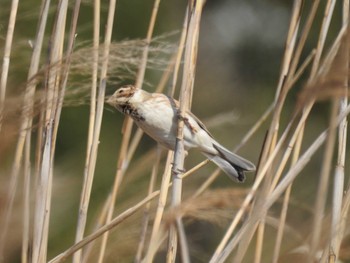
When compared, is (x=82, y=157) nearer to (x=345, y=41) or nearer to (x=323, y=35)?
(x=323, y=35)

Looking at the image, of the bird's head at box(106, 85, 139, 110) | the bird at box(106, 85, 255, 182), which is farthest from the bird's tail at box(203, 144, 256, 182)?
the bird's head at box(106, 85, 139, 110)

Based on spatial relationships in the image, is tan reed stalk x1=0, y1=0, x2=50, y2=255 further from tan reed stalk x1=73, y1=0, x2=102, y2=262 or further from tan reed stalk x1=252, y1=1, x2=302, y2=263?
tan reed stalk x1=252, y1=1, x2=302, y2=263

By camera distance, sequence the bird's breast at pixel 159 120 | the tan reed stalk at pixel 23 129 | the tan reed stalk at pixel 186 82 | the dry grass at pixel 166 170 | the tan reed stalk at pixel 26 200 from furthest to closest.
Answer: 1. the bird's breast at pixel 159 120
2. the tan reed stalk at pixel 26 200
3. the tan reed stalk at pixel 186 82
4. the tan reed stalk at pixel 23 129
5. the dry grass at pixel 166 170

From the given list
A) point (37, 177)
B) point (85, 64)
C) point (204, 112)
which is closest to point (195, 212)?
point (85, 64)

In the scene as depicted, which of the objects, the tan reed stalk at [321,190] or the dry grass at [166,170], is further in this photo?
the dry grass at [166,170]

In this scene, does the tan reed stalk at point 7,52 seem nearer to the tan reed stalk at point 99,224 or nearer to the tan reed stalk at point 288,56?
the tan reed stalk at point 99,224

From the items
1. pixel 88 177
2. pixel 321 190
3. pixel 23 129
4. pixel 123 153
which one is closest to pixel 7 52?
pixel 23 129

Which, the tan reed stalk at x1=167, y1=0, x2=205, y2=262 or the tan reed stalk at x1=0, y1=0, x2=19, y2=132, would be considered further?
the tan reed stalk at x1=0, y1=0, x2=19, y2=132

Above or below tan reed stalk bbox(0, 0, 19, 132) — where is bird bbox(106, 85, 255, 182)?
below

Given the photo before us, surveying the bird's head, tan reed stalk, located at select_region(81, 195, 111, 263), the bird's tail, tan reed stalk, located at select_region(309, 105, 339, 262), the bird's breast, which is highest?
tan reed stalk, located at select_region(309, 105, 339, 262)

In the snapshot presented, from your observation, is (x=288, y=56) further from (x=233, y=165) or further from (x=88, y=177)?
(x=233, y=165)

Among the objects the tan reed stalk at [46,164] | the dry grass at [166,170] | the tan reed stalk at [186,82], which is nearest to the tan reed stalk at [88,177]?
the dry grass at [166,170]

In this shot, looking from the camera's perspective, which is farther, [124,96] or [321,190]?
[124,96]
